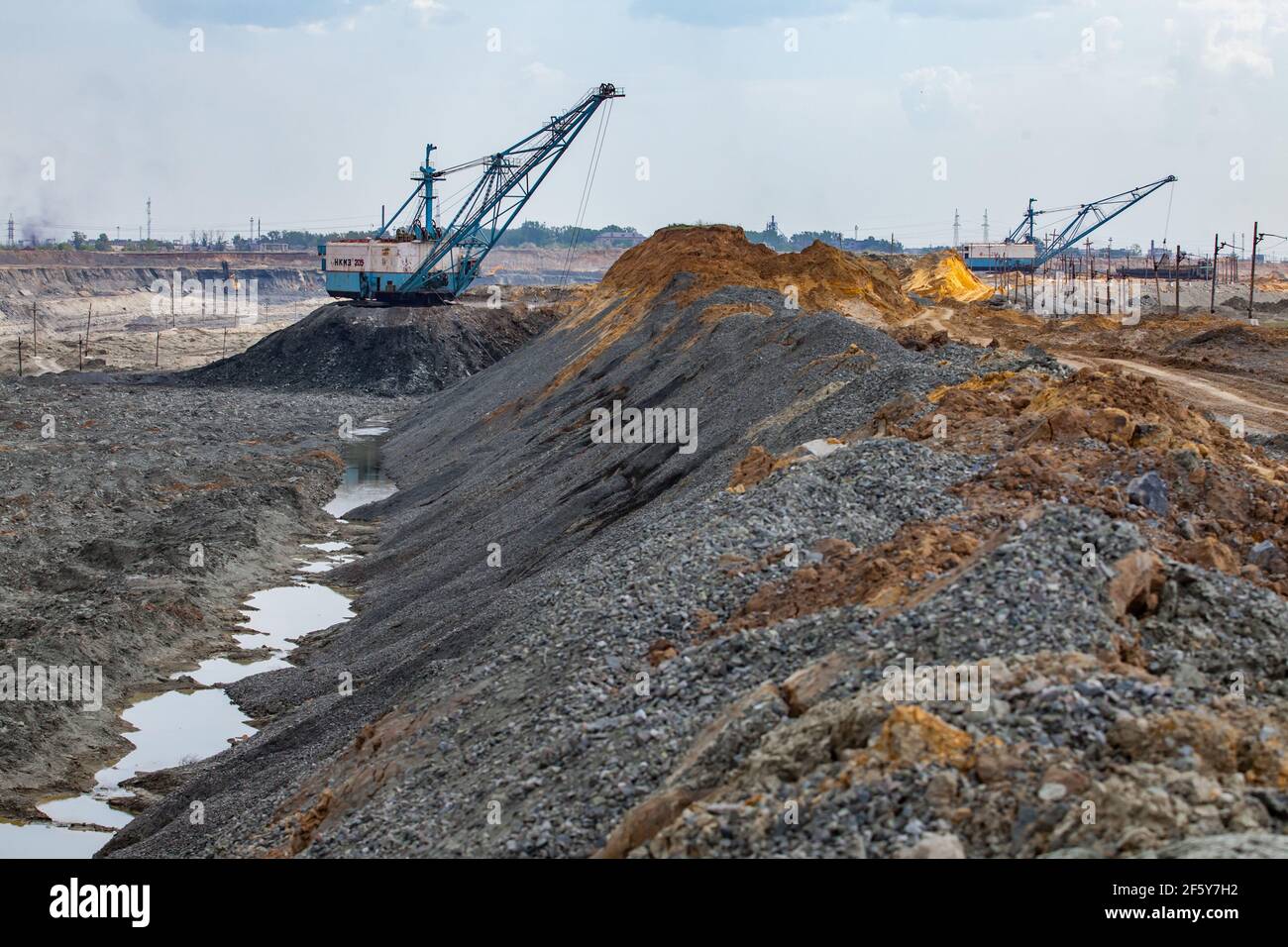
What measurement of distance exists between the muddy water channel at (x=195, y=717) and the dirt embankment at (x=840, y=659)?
788mm

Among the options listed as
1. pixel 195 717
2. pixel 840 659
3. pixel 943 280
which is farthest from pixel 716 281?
pixel 943 280

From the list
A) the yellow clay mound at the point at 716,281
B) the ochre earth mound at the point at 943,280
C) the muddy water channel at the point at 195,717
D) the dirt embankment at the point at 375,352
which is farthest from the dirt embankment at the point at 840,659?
the ochre earth mound at the point at 943,280

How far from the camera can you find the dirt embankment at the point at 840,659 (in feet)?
27.7

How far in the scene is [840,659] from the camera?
35.8 feet

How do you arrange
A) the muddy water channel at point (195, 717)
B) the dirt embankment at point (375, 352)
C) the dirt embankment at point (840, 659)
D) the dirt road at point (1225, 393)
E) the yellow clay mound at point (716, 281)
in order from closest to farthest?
1. the dirt embankment at point (840, 659)
2. the muddy water channel at point (195, 717)
3. the dirt road at point (1225, 393)
4. the yellow clay mound at point (716, 281)
5. the dirt embankment at point (375, 352)

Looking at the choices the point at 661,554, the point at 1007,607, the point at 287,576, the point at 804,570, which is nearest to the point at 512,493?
the point at 287,576

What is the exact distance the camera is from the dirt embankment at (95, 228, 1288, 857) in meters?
8.45

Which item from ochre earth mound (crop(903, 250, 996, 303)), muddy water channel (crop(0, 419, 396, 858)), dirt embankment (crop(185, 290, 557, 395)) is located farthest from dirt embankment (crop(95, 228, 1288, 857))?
ochre earth mound (crop(903, 250, 996, 303))

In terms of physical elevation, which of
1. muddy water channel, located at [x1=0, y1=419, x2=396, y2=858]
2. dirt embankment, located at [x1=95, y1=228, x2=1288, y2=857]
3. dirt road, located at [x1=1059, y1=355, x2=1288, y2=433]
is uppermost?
dirt road, located at [x1=1059, y1=355, x2=1288, y2=433]

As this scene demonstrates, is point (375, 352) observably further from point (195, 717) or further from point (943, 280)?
point (195, 717)

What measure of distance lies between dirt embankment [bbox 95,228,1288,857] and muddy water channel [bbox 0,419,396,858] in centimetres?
79

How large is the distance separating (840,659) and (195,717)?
480 inches

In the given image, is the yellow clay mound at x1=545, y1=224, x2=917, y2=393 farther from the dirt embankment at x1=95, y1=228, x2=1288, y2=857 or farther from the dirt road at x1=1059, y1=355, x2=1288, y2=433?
the dirt embankment at x1=95, y1=228, x2=1288, y2=857

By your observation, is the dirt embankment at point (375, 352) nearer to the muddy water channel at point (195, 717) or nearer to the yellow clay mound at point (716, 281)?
the yellow clay mound at point (716, 281)
